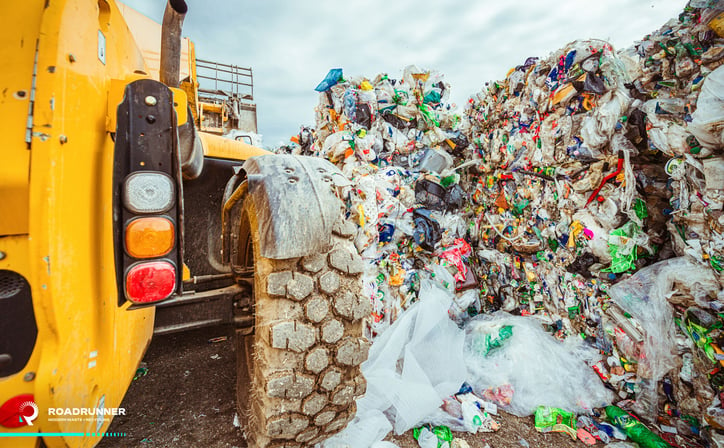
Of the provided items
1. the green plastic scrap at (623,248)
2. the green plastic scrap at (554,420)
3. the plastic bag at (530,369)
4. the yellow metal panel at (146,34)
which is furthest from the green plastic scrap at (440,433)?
the yellow metal panel at (146,34)

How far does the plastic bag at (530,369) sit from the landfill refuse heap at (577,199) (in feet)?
0.24

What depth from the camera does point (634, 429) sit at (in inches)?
65.1

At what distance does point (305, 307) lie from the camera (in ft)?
3.37

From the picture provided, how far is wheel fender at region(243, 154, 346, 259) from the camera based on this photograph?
3.24 feet

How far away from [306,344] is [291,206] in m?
0.48

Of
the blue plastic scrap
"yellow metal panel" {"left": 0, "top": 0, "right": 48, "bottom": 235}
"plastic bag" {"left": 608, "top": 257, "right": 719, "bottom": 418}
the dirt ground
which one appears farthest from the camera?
the blue plastic scrap

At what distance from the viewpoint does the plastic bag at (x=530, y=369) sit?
1877 mm

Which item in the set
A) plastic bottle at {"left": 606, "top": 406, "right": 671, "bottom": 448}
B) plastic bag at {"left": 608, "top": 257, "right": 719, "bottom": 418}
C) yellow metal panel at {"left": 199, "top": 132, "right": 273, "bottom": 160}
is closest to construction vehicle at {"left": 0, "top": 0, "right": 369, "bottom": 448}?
yellow metal panel at {"left": 199, "top": 132, "right": 273, "bottom": 160}

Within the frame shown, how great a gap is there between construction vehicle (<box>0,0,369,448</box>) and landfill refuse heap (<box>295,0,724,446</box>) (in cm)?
102

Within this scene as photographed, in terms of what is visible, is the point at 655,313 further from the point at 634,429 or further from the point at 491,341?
the point at 491,341

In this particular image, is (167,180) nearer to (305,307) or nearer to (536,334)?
(305,307)

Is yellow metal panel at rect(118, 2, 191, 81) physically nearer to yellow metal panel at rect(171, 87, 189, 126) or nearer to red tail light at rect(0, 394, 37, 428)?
yellow metal panel at rect(171, 87, 189, 126)

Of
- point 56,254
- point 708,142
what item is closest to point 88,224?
point 56,254

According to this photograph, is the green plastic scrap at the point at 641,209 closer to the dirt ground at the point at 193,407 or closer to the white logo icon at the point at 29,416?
the dirt ground at the point at 193,407
